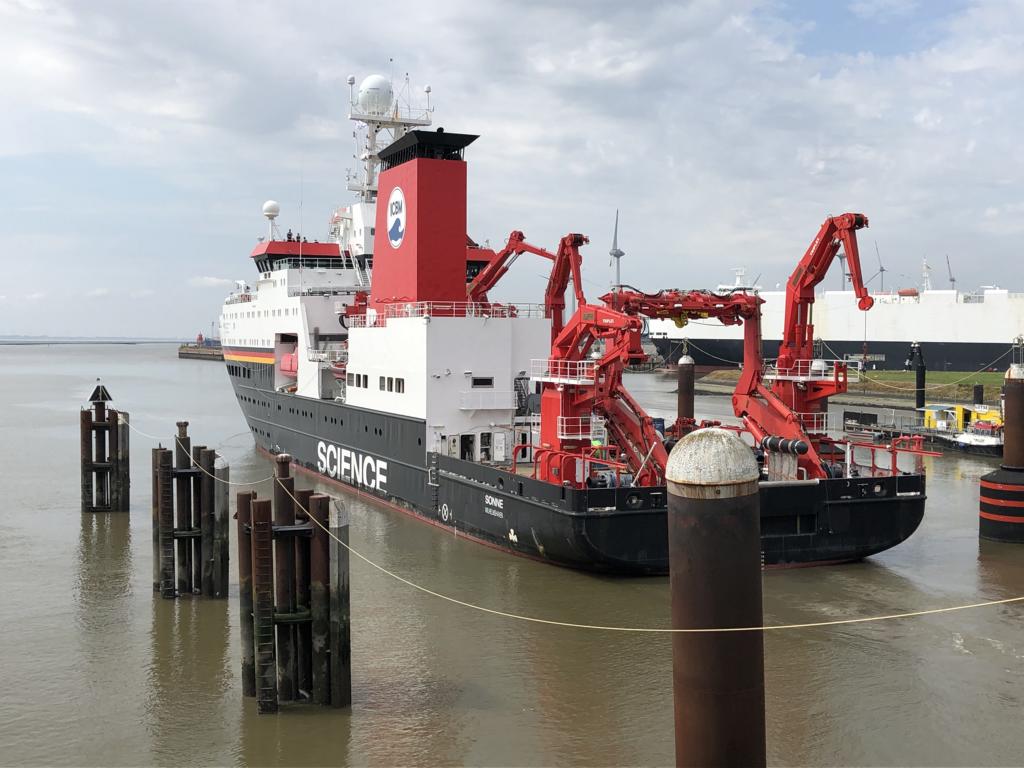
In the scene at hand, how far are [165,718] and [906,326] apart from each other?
59995mm

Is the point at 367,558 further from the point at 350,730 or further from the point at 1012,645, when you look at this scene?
the point at 1012,645

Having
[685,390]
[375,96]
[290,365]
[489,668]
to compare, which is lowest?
[489,668]

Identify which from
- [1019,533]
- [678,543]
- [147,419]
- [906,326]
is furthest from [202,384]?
[678,543]

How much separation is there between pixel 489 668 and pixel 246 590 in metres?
3.55

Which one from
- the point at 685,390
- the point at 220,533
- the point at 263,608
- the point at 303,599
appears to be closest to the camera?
the point at 263,608

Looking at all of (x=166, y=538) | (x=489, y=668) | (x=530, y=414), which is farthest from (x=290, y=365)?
(x=489, y=668)

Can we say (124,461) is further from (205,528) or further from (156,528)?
(205,528)

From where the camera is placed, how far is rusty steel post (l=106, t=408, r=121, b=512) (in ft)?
76.2

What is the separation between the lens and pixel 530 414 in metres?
21.3

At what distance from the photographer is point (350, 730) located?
34.7ft

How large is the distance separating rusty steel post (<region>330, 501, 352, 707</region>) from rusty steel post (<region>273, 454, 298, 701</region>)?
482 mm

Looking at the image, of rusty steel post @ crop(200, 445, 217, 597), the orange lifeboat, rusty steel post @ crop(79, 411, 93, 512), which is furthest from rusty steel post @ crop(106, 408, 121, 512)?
rusty steel post @ crop(200, 445, 217, 597)

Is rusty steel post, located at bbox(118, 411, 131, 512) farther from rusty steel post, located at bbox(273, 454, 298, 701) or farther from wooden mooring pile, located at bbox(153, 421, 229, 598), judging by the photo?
rusty steel post, located at bbox(273, 454, 298, 701)

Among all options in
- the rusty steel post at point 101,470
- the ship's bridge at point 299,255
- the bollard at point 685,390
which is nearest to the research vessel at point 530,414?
the ship's bridge at point 299,255
